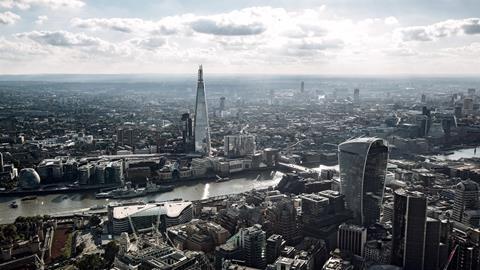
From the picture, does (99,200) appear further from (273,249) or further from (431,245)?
(431,245)

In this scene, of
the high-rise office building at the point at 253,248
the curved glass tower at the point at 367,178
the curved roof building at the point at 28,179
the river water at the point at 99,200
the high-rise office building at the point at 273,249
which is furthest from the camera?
the curved roof building at the point at 28,179

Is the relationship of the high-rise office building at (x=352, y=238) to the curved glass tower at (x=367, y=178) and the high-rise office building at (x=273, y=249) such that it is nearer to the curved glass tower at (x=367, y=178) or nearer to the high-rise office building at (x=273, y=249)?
the high-rise office building at (x=273, y=249)

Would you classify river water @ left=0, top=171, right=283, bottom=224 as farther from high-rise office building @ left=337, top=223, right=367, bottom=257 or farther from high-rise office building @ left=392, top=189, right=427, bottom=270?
high-rise office building @ left=392, top=189, right=427, bottom=270

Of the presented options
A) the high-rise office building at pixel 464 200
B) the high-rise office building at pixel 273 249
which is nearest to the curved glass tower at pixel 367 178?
the high-rise office building at pixel 464 200

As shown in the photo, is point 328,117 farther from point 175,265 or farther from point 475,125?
point 175,265

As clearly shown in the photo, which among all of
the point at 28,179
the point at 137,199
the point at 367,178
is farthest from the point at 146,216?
the point at 28,179
